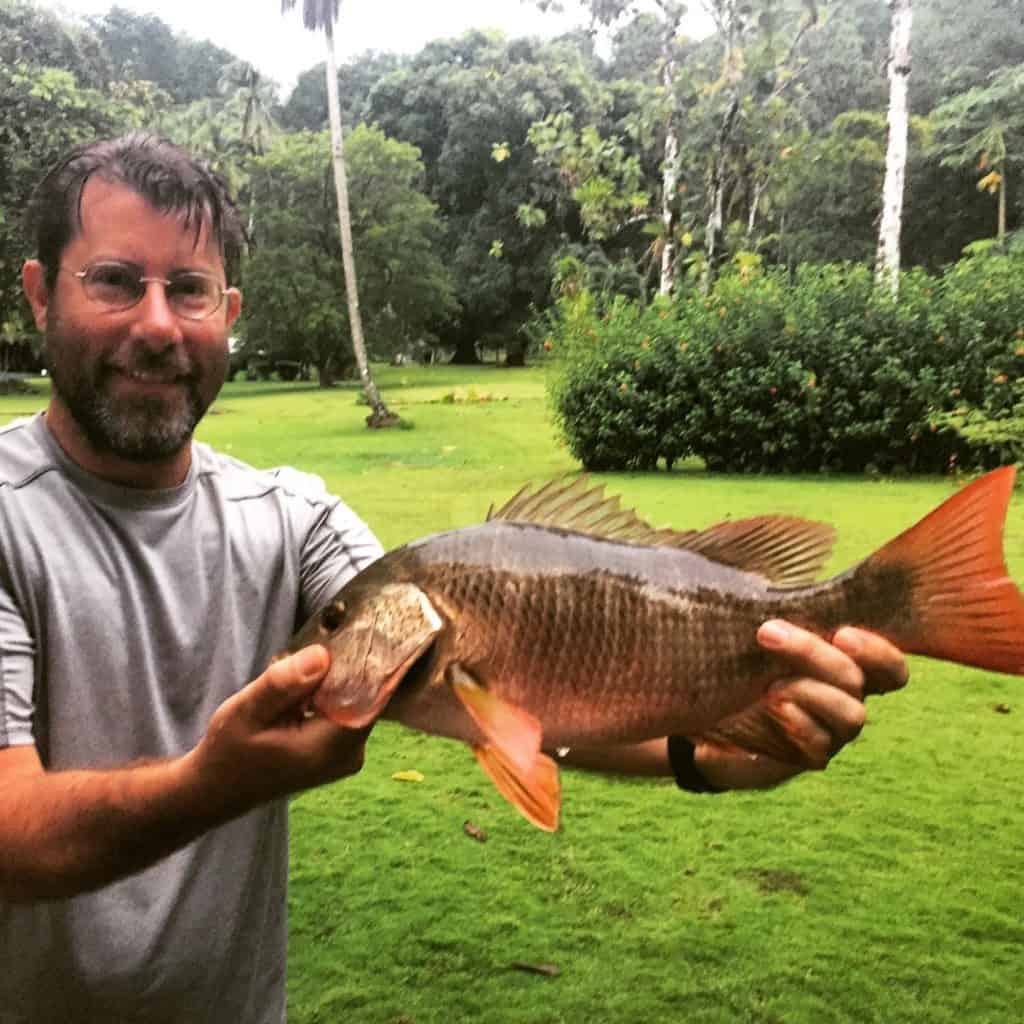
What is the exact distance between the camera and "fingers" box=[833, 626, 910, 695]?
0.84m

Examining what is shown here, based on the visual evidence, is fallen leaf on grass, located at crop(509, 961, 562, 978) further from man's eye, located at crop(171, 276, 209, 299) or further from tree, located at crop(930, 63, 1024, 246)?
tree, located at crop(930, 63, 1024, 246)

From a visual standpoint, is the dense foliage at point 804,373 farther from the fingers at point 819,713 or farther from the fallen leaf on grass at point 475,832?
the fingers at point 819,713

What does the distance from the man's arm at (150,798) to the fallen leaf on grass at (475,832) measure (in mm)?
1397

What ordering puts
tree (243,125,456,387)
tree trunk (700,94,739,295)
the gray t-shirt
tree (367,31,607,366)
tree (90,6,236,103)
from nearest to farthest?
the gray t-shirt, tree trunk (700,94,739,295), tree (367,31,607,366), tree (243,125,456,387), tree (90,6,236,103)

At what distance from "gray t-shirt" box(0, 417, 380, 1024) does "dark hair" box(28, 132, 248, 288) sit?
21 centimetres

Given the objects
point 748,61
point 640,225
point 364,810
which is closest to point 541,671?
point 364,810

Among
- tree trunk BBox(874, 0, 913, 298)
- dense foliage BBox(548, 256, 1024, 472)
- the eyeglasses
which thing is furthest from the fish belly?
tree trunk BBox(874, 0, 913, 298)

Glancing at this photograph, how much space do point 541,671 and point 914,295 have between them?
6133mm

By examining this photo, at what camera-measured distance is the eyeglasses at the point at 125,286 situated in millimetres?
1023

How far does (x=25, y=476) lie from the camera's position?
102cm

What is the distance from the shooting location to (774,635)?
2.72 feet

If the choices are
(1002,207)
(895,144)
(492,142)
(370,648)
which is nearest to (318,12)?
(895,144)

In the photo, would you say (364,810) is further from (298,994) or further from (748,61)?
(748,61)

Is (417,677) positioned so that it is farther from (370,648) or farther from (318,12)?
(318,12)
